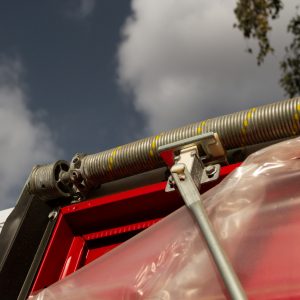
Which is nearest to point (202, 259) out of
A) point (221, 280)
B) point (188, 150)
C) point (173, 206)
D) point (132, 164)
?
point (221, 280)

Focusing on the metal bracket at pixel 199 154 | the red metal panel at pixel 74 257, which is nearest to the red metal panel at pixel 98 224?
the red metal panel at pixel 74 257

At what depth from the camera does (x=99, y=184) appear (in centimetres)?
157

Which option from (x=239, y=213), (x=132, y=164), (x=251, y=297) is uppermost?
(x=132, y=164)

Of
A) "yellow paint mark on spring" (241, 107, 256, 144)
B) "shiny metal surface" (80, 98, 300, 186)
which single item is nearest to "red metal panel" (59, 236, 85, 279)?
"shiny metal surface" (80, 98, 300, 186)

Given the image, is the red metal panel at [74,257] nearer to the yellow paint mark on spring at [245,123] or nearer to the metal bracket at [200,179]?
the metal bracket at [200,179]

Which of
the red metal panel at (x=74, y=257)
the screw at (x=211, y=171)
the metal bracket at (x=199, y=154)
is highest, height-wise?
the metal bracket at (x=199, y=154)

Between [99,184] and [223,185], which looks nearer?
[223,185]

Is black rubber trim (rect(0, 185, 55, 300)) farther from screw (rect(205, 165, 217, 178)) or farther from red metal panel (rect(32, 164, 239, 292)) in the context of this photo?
screw (rect(205, 165, 217, 178))

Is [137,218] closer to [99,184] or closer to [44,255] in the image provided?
[99,184]

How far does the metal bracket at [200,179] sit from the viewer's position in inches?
28.4

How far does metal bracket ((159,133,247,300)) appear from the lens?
28.4 inches

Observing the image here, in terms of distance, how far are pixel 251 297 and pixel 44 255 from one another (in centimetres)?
83

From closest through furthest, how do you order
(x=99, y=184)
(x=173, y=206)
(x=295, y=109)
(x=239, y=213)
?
(x=239, y=213)
(x=295, y=109)
(x=173, y=206)
(x=99, y=184)

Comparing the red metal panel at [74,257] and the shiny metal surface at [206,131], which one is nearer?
the shiny metal surface at [206,131]
